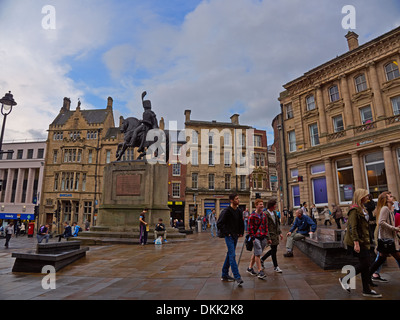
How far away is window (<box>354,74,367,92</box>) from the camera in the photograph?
24273mm

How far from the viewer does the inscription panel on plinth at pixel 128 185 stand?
13.9 meters

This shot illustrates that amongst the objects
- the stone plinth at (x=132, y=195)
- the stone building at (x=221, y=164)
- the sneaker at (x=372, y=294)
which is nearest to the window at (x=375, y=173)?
the stone plinth at (x=132, y=195)

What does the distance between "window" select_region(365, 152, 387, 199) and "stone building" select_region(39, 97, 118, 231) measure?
35.8 metres

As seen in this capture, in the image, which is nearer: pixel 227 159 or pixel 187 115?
pixel 227 159

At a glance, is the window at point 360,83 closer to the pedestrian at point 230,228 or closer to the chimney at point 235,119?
the chimney at point 235,119

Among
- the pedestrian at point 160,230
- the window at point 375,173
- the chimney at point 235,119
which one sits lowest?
the pedestrian at point 160,230

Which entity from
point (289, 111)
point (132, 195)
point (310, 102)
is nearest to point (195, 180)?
point (289, 111)

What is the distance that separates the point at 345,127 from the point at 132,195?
841 inches

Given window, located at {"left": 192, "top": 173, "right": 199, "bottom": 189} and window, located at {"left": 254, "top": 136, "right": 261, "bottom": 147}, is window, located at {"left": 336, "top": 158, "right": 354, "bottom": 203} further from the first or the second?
window, located at {"left": 192, "top": 173, "right": 199, "bottom": 189}

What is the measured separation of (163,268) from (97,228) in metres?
7.86

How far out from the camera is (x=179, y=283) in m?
5.32

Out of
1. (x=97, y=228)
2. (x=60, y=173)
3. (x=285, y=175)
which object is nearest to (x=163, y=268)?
(x=97, y=228)

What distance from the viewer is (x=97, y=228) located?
13.5 metres

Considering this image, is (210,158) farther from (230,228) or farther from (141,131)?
(230,228)
